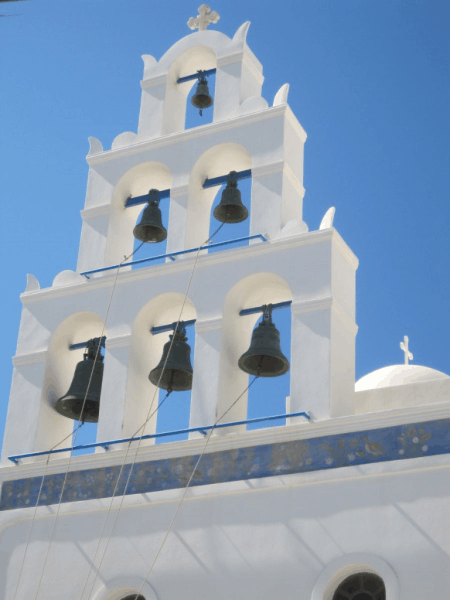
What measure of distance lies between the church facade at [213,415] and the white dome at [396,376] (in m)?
3.12

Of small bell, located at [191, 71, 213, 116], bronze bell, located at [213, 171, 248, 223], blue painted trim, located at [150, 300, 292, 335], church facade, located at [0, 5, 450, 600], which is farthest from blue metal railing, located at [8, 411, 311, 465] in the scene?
small bell, located at [191, 71, 213, 116]

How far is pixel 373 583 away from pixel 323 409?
171 cm

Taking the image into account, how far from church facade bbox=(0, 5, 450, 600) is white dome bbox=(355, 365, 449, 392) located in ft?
10.2

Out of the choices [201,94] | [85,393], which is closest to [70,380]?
[85,393]

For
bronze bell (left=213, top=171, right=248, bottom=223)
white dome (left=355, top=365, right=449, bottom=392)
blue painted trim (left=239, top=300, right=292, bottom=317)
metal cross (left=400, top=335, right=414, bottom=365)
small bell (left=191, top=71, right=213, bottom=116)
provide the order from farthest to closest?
metal cross (left=400, top=335, right=414, bottom=365) → white dome (left=355, top=365, right=449, bottom=392) → small bell (left=191, top=71, right=213, bottom=116) → bronze bell (left=213, top=171, right=248, bottom=223) → blue painted trim (left=239, top=300, right=292, bottom=317)

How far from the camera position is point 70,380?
503 inches

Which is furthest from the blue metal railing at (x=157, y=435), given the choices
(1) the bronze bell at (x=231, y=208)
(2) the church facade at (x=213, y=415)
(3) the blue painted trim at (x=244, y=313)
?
(1) the bronze bell at (x=231, y=208)

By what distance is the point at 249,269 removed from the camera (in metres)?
11.8

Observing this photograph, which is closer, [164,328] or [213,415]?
[213,415]

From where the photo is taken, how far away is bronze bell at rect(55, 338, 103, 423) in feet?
39.7

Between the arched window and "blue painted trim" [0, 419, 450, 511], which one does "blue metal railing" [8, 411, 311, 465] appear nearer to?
"blue painted trim" [0, 419, 450, 511]

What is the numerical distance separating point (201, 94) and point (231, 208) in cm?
179

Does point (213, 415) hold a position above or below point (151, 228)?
below

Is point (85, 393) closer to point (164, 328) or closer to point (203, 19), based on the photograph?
point (164, 328)
